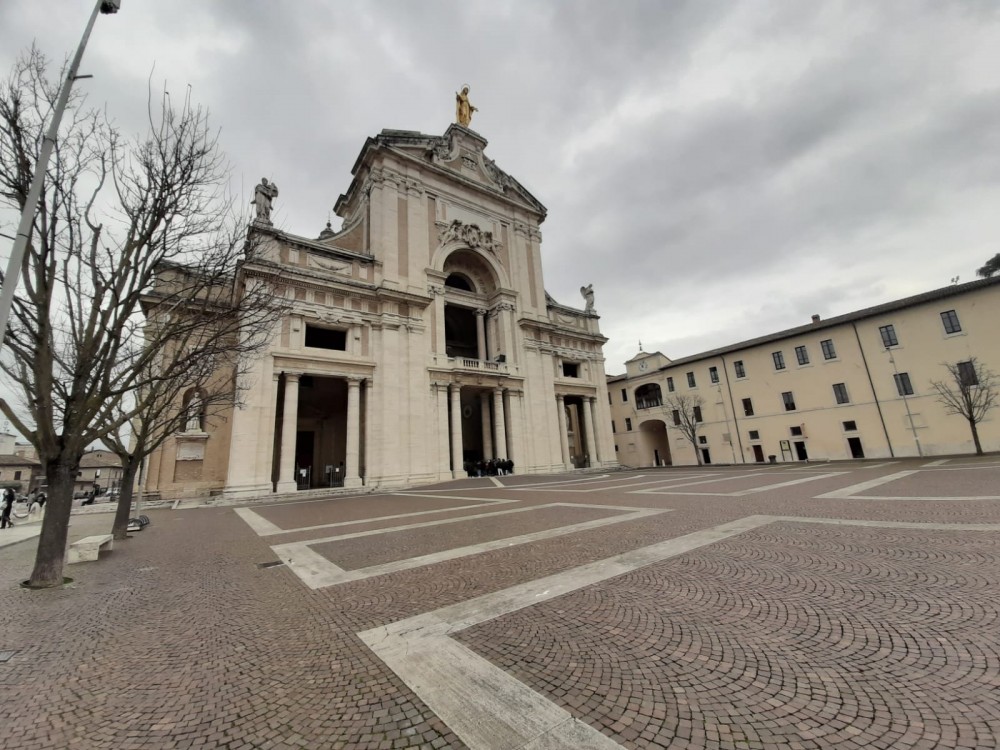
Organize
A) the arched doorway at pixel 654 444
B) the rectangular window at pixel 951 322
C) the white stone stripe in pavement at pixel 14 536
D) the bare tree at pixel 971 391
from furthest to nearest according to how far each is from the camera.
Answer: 1. the arched doorway at pixel 654 444
2. the rectangular window at pixel 951 322
3. the bare tree at pixel 971 391
4. the white stone stripe in pavement at pixel 14 536

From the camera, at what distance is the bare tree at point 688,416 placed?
38781mm

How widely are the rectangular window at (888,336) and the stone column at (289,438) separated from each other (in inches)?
1563

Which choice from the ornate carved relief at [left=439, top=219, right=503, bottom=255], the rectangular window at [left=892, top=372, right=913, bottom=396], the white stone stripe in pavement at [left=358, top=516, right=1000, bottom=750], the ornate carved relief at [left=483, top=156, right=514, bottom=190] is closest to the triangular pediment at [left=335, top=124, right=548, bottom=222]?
the ornate carved relief at [left=483, top=156, right=514, bottom=190]

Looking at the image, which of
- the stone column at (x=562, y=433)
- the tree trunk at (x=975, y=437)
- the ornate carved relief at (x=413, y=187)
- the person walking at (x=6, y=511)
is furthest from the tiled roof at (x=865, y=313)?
the person walking at (x=6, y=511)

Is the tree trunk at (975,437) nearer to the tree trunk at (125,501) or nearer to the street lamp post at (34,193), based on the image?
the street lamp post at (34,193)

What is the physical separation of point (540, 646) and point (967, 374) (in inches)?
1498

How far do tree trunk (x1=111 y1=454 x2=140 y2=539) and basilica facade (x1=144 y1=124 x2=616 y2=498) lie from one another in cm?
750

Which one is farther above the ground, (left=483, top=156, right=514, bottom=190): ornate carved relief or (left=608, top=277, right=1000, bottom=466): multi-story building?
(left=483, top=156, right=514, bottom=190): ornate carved relief

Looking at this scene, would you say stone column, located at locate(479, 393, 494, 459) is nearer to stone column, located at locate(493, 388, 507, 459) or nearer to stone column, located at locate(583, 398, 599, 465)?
stone column, located at locate(493, 388, 507, 459)

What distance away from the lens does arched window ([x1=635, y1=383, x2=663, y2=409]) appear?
4338cm

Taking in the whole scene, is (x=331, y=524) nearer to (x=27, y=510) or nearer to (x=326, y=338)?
(x=326, y=338)

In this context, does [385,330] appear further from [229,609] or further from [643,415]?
[643,415]

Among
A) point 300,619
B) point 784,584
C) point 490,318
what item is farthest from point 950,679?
point 490,318

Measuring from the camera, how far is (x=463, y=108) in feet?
116
